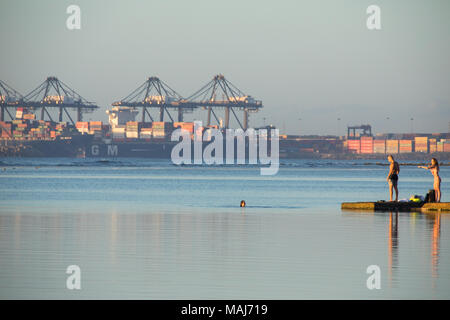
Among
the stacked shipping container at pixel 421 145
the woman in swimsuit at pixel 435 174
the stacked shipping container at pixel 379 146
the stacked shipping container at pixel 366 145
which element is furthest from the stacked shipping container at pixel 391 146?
the woman in swimsuit at pixel 435 174

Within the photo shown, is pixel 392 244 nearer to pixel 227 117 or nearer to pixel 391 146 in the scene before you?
pixel 227 117

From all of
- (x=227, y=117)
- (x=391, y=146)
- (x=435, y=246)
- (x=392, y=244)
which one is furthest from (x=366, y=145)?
(x=435, y=246)

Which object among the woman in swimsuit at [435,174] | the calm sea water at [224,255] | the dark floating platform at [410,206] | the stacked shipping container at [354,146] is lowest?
the calm sea water at [224,255]

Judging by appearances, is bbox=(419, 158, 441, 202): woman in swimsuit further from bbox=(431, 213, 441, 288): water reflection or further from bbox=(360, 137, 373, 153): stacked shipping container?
bbox=(360, 137, 373, 153): stacked shipping container

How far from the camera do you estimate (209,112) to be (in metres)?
162

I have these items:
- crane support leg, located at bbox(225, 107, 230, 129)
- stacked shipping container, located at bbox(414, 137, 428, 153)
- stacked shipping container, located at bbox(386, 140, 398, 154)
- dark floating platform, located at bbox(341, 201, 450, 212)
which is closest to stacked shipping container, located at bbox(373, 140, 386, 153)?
stacked shipping container, located at bbox(386, 140, 398, 154)

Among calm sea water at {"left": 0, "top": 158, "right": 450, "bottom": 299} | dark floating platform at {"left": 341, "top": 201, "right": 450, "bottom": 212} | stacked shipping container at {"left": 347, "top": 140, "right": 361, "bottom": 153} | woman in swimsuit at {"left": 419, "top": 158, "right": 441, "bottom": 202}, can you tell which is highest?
stacked shipping container at {"left": 347, "top": 140, "right": 361, "bottom": 153}

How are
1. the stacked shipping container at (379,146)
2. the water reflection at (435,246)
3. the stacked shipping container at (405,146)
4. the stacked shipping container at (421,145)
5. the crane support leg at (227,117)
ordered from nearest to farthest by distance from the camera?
1. the water reflection at (435,246)
2. the crane support leg at (227,117)
3. the stacked shipping container at (379,146)
4. the stacked shipping container at (421,145)
5. the stacked shipping container at (405,146)

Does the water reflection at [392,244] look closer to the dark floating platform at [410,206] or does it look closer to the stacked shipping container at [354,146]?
the dark floating platform at [410,206]

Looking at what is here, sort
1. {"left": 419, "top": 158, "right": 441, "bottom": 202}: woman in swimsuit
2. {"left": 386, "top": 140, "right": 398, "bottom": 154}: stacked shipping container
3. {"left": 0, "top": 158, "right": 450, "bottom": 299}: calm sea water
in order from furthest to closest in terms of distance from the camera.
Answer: {"left": 386, "top": 140, "right": 398, "bottom": 154}: stacked shipping container, {"left": 419, "top": 158, "right": 441, "bottom": 202}: woman in swimsuit, {"left": 0, "top": 158, "right": 450, "bottom": 299}: calm sea water

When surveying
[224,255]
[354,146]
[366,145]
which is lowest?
[224,255]

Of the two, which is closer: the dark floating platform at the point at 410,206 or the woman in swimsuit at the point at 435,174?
the woman in swimsuit at the point at 435,174

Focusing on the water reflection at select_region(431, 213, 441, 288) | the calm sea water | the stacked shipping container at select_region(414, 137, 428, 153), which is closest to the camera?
the calm sea water
